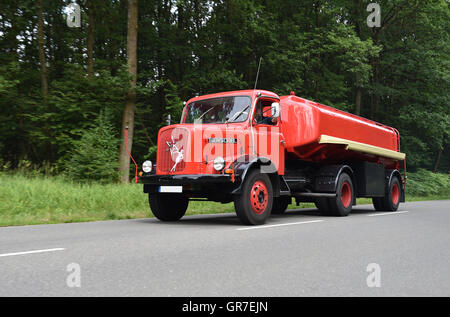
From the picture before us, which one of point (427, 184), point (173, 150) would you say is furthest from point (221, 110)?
point (427, 184)

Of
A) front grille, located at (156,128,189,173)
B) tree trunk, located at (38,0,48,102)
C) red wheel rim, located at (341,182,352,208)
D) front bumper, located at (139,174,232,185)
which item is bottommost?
red wheel rim, located at (341,182,352,208)

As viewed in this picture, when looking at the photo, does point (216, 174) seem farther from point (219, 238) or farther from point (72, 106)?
point (72, 106)

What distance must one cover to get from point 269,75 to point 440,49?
13.6 meters

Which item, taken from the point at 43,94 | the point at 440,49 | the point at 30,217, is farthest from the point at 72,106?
the point at 440,49

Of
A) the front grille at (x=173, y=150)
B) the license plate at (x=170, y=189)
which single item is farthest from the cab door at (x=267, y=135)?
the license plate at (x=170, y=189)

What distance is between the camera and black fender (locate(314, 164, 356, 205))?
38.3 feet

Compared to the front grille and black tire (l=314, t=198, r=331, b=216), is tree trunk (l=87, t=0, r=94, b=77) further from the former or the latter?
black tire (l=314, t=198, r=331, b=216)

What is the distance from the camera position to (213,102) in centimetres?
→ 1030

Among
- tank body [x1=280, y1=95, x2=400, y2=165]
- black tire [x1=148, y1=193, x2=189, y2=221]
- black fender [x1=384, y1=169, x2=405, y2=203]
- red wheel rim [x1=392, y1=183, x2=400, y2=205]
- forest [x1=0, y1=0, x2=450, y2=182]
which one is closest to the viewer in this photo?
black tire [x1=148, y1=193, x2=189, y2=221]

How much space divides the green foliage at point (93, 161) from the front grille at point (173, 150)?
581 cm

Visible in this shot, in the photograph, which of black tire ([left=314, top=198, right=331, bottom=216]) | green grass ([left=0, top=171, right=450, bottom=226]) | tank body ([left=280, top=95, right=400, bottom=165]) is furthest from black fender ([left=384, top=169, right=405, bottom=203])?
green grass ([left=0, top=171, right=450, bottom=226])

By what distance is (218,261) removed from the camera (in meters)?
5.11

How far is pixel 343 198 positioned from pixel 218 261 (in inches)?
313

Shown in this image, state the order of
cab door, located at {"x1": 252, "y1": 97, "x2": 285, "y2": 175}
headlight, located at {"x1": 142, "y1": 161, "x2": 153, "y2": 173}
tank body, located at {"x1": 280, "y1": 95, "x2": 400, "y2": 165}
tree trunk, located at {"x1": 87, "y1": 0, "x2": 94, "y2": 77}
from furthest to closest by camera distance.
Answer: tree trunk, located at {"x1": 87, "y1": 0, "x2": 94, "y2": 77}
tank body, located at {"x1": 280, "y1": 95, "x2": 400, "y2": 165}
cab door, located at {"x1": 252, "y1": 97, "x2": 285, "y2": 175}
headlight, located at {"x1": 142, "y1": 161, "x2": 153, "y2": 173}
